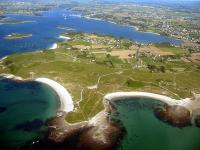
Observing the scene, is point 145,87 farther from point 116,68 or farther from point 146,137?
point 146,137

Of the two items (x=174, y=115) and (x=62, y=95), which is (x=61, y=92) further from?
(x=174, y=115)

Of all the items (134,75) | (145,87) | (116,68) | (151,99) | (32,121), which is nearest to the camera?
(32,121)

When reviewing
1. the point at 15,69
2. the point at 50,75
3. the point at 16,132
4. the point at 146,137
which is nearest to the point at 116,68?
the point at 50,75

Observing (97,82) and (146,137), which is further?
(97,82)

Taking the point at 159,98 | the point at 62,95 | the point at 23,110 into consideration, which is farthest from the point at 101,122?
the point at 159,98

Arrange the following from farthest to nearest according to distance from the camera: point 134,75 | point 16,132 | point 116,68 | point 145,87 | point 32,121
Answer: point 116,68 < point 134,75 < point 145,87 < point 32,121 < point 16,132

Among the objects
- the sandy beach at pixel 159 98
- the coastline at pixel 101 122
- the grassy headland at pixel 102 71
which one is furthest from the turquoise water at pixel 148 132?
the grassy headland at pixel 102 71
